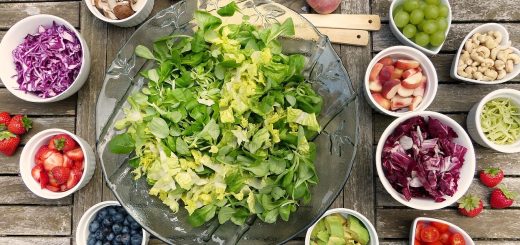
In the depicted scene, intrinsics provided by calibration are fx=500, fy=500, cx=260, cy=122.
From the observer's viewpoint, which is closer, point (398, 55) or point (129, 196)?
point (129, 196)

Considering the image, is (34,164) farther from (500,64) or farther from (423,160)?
(500,64)

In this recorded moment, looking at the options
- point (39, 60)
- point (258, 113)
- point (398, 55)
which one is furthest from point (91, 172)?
point (398, 55)

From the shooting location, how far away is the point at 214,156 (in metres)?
1.08

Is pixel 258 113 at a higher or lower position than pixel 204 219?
higher

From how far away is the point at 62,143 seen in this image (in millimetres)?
1350

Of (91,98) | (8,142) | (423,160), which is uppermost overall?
(423,160)

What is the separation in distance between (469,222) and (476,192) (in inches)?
3.3

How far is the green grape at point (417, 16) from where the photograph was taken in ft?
4.26

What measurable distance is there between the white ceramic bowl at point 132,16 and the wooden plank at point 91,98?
6 cm

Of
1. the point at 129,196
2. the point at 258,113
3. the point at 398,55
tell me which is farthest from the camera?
the point at 398,55

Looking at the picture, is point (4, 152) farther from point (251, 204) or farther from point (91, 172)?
point (251, 204)

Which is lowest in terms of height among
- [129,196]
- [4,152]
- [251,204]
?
[4,152]

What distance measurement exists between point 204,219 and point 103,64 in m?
0.59

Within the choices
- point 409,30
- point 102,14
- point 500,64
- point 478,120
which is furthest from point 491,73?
point 102,14
